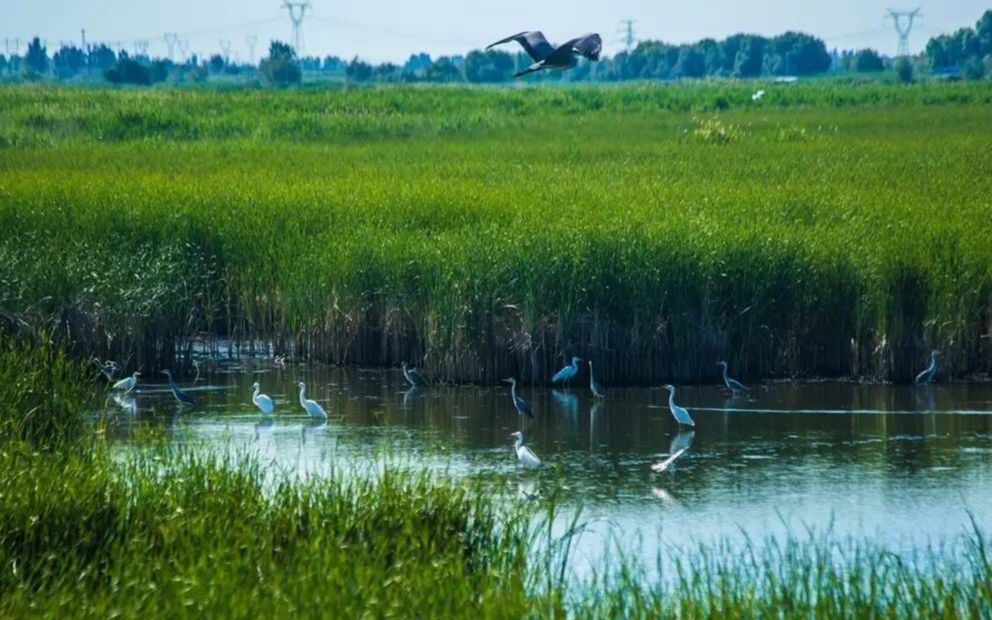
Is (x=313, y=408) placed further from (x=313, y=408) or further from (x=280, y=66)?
(x=280, y=66)

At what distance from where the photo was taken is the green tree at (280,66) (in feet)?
294

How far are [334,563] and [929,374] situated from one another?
8856 millimetres

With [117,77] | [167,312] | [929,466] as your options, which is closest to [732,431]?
[929,466]

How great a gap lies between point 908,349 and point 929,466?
3450 mm

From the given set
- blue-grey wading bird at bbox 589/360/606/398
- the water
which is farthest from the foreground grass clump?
blue-grey wading bird at bbox 589/360/606/398

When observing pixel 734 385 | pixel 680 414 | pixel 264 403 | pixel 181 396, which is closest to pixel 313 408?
pixel 264 403

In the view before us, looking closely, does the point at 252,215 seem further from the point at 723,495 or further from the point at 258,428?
the point at 723,495

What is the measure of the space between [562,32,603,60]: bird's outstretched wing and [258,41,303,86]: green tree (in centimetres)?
7750

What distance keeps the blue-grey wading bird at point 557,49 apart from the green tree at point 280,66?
253 ft

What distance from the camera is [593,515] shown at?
9.76m

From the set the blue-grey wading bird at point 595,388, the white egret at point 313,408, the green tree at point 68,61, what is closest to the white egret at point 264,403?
the white egret at point 313,408

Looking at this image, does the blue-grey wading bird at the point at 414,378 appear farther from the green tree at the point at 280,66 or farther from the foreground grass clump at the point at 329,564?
the green tree at the point at 280,66

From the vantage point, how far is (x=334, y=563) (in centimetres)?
678

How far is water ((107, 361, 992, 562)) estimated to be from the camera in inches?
385
